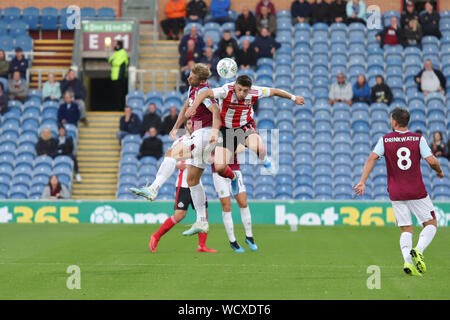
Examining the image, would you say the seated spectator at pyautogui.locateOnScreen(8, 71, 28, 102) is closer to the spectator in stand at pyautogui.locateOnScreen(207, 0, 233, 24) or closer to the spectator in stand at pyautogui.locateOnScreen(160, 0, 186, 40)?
the spectator in stand at pyautogui.locateOnScreen(160, 0, 186, 40)

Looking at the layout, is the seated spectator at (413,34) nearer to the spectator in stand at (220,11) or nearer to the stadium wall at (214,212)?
the spectator in stand at (220,11)

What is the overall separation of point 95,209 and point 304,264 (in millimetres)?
10302

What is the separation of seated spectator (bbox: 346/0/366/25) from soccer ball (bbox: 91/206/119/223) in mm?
10317

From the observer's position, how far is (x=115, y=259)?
9.95 metres

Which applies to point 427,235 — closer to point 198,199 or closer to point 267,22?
point 198,199

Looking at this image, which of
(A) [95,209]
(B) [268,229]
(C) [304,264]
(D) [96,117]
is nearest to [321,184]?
(B) [268,229]

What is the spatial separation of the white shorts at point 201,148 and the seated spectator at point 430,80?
42.6 feet

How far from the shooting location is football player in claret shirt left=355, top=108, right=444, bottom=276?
850 centimetres

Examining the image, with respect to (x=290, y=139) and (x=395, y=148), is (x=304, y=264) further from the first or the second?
(x=290, y=139)

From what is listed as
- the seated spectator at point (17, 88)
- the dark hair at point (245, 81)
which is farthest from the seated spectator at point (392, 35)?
the dark hair at point (245, 81)

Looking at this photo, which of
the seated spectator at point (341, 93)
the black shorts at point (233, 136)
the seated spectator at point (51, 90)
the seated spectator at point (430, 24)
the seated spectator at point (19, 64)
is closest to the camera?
the black shorts at point (233, 136)

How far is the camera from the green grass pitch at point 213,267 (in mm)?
7059

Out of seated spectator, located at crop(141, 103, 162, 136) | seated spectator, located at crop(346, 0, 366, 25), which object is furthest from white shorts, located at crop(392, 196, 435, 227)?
seated spectator, located at crop(346, 0, 366, 25)

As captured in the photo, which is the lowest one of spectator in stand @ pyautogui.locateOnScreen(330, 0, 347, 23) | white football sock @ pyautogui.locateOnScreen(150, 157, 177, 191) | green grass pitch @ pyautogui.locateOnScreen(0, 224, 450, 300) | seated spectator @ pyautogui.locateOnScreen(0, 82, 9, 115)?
green grass pitch @ pyautogui.locateOnScreen(0, 224, 450, 300)
